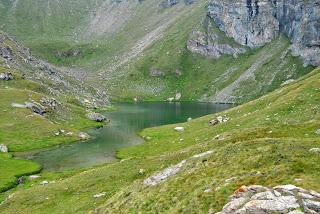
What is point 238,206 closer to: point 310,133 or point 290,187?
point 290,187

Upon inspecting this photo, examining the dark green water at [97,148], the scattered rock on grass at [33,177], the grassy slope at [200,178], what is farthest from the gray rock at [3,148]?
the grassy slope at [200,178]

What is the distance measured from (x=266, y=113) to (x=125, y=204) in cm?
6464

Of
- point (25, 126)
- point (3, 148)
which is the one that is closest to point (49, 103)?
point (25, 126)

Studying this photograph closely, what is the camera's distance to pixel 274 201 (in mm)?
27594

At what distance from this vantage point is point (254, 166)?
38875 mm

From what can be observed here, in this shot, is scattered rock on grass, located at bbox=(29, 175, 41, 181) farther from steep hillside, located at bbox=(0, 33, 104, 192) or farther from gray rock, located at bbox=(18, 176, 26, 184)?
steep hillside, located at bbox=(0, 33, 104, 192)

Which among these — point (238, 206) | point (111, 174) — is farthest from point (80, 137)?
point (238, 206)

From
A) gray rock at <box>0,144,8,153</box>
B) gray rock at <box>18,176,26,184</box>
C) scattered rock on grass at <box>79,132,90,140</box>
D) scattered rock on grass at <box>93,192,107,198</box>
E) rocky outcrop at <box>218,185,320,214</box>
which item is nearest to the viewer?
rocky outcrop at <box>218,185,320,214</box>

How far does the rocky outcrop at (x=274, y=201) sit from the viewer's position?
88.0 ft

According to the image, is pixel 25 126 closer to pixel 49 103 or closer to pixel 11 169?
pixel 49 103

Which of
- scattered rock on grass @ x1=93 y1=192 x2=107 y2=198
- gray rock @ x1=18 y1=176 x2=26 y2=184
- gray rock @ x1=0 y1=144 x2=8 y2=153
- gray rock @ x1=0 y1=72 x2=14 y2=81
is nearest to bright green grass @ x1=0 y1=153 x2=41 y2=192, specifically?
gray rock @ x1=18 y1=176 x2=26 y2=184

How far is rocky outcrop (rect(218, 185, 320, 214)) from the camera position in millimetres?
26812

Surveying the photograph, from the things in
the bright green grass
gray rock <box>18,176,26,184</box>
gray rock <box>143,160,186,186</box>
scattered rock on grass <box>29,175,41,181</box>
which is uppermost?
gray rock <box>143,160,186,186</box>

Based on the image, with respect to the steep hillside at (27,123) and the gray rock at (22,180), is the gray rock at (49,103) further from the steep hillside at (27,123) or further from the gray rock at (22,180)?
the gray rock at (22,180)
